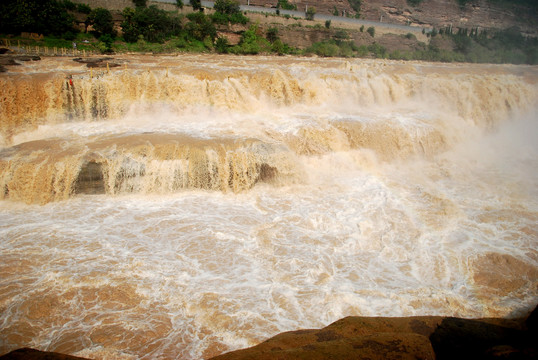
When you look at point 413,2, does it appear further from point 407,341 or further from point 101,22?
point 407,341

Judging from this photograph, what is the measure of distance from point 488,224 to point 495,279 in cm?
213

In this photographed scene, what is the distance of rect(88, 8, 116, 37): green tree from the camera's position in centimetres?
2361

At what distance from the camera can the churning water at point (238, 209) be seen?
578 cm

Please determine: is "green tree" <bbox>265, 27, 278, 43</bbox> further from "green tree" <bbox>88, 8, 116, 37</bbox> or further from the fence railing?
the fence railing

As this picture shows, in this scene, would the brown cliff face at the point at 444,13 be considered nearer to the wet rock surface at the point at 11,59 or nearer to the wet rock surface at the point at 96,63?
the wet rock surface at the point at 96,63

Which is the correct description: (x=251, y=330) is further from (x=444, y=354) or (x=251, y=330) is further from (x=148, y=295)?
(x=444, y=354)

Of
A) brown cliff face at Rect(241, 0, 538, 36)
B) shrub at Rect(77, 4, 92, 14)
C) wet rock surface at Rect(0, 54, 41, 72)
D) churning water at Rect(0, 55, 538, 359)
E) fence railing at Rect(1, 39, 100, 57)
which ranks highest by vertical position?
brown cliff face at Rect(241, 0, 538, 36)

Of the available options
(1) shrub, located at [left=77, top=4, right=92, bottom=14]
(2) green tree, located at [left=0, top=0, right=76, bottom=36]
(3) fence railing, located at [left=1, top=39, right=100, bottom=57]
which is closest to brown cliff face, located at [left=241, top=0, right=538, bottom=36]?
(1) shrub, located at [left=77, top=4, right=92, bottom=14]

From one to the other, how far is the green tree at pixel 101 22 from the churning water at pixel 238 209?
31.5 ft

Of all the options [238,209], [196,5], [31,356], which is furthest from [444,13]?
[31,356]

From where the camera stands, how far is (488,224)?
27.5 ft

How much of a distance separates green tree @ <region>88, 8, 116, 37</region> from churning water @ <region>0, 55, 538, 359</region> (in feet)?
31.5

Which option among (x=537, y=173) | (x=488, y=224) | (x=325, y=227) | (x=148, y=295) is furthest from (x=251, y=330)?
(x=537, y=173)

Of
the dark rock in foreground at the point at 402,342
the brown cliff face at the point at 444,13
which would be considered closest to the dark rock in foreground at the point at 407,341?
the dark rock in foreground at the point at 402,342
